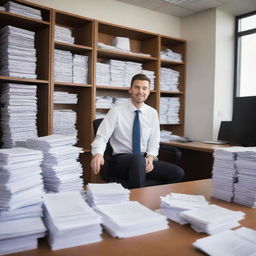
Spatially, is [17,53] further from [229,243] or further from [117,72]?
[229,243]

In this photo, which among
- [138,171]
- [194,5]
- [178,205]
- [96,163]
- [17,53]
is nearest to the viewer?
[178,205]

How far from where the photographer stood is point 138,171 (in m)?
2.01

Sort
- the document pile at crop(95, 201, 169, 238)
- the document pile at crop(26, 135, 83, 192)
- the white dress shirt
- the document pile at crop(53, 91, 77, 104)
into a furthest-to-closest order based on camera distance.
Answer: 1. the document pile at crop(53, 91, 77, 104)
2. the white dress shirt
3. the document pile at crop(26, 135, 83, 192)
4. the document pile at crop(95, 201, 169, 238)

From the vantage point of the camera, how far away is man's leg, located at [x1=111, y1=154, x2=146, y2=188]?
6.63 feet

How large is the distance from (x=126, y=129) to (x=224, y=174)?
4.37 feet

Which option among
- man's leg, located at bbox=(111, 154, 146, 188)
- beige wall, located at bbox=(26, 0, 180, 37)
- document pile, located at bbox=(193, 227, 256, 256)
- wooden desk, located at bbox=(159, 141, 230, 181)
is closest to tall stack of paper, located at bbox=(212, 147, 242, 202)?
document pile, located at bbox=(193, 227, 256, 256)

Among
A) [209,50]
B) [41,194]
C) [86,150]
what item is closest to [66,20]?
[86,150]

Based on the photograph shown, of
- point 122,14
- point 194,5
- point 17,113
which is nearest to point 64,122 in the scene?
point 17,113

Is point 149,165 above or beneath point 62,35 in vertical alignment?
beneath

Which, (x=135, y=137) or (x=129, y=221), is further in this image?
(x=135, y=137)

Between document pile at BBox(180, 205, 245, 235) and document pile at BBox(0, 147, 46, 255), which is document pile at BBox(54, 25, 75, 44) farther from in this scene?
document pile at BBox(180, 205, 245, 235)

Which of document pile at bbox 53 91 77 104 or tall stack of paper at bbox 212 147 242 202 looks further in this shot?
document pile at bbox 53 91 77 104

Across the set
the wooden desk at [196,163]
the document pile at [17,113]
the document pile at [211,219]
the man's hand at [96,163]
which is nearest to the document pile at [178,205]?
the document pile at [211,219]

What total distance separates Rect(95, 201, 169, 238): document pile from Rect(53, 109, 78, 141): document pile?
2.03 m
